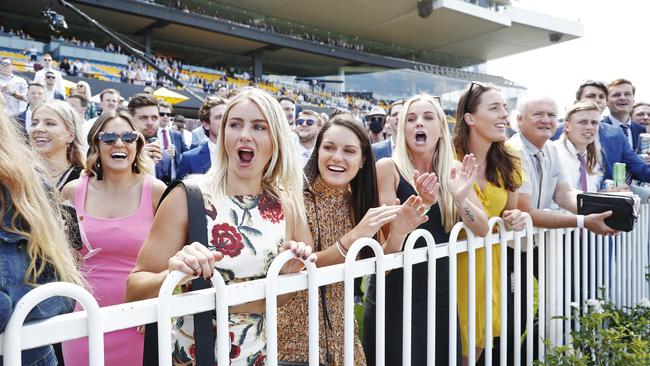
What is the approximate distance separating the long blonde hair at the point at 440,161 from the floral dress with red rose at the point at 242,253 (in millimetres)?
1000

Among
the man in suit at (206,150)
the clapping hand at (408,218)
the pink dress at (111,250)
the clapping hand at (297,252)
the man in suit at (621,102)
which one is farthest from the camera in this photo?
the man in suit at (621,102)

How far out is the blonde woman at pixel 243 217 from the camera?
5.27 feet

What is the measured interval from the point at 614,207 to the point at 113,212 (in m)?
2.98

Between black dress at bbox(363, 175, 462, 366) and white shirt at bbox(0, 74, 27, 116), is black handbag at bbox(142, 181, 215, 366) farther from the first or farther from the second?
white shirt at bbox(0, 74, 27, 116)

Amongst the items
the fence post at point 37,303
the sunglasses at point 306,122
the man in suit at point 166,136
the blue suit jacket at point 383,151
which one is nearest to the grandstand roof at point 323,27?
the man in suit at point 166,136

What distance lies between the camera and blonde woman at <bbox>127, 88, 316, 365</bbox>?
1.61 metres

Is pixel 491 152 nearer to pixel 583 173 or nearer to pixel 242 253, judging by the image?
pixel 583 173

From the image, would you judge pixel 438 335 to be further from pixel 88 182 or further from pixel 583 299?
pixel 88 182

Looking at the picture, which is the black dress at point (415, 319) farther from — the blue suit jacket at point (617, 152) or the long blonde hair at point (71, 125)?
the blue suit jacket at point (617, 152)

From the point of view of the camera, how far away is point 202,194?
169 cm

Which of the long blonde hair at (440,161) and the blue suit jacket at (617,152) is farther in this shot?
the blue suit jacket at (617,152)

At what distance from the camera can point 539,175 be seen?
3.32 meters

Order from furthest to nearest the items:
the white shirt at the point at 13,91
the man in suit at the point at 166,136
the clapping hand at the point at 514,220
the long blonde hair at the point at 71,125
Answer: the white shirt at the point at 13,91
the man in suit at the point at 166,136
the long blonde hair at the point at 71,125
the clapping hand at the point at 514,220

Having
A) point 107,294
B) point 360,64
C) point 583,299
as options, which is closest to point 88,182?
point 107,294
